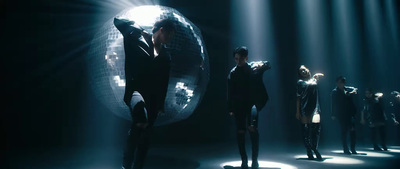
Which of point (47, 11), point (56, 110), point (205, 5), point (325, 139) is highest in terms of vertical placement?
point (205, 5)

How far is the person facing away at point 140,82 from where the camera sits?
6.28 ft

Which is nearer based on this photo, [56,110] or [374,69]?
[56,110]

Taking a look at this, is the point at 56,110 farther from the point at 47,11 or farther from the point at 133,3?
the point at 133,3

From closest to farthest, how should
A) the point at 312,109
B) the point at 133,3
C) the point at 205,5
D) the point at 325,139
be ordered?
the point at 312,109, the point at 133,3, the point at 205,5, the point at 325,139

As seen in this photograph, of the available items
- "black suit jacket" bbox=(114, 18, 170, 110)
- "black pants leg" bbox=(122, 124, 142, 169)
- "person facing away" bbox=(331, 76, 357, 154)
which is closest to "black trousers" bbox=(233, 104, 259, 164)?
"black suit jacket" bbox=(114, 18, 170, 110)

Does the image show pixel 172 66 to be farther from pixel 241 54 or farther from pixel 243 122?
pixel 243 122

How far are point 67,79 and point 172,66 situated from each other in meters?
4.04

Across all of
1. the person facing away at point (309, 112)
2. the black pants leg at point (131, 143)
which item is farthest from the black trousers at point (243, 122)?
the black pants leg at point (131, 143)

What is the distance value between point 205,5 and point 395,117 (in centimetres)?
513

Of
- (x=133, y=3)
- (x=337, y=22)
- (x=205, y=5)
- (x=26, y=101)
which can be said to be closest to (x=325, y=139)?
(x=337, y=22)

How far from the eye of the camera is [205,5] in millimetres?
6547

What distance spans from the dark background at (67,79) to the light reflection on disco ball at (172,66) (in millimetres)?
3046

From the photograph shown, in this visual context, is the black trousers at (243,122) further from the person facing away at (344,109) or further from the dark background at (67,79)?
the dark background at (67,79)

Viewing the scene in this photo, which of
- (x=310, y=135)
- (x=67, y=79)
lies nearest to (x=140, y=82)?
(x=310, y=135)
